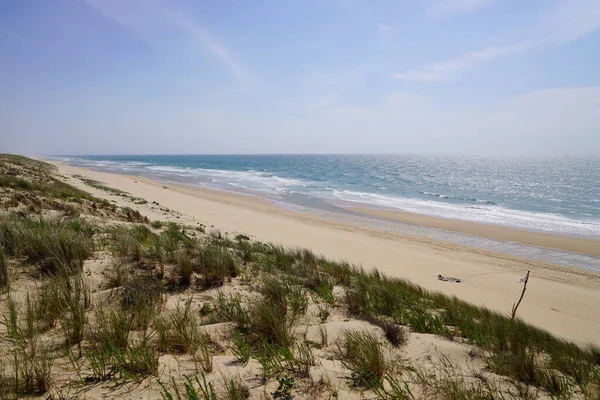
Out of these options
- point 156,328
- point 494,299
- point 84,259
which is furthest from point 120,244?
point 494,299

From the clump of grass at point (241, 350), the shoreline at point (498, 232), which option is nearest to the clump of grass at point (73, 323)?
the clump of grass at point (241, 350)

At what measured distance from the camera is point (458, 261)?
547 inches

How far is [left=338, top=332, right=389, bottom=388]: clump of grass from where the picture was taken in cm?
295

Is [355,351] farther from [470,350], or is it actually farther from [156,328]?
[156,328]

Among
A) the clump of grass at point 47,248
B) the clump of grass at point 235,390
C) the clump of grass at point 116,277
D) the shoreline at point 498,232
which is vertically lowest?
the shoreline at point 498,232

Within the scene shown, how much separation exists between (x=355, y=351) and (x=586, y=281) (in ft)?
47.8

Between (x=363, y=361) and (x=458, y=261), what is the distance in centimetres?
1284

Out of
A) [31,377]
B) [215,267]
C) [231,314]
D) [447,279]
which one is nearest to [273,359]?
[231,314]

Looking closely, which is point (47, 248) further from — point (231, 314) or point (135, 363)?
point (135, 363)

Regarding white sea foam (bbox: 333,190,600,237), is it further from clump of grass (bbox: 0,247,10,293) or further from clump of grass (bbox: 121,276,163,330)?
clump of grass (bbox: 0,247,10,293)

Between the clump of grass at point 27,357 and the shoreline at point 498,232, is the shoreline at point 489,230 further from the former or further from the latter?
the clump of grass at point 27,357

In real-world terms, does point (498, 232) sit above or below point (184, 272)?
below

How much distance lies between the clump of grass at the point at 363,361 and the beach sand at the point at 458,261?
753 centimetres

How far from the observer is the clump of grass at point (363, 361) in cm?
295
